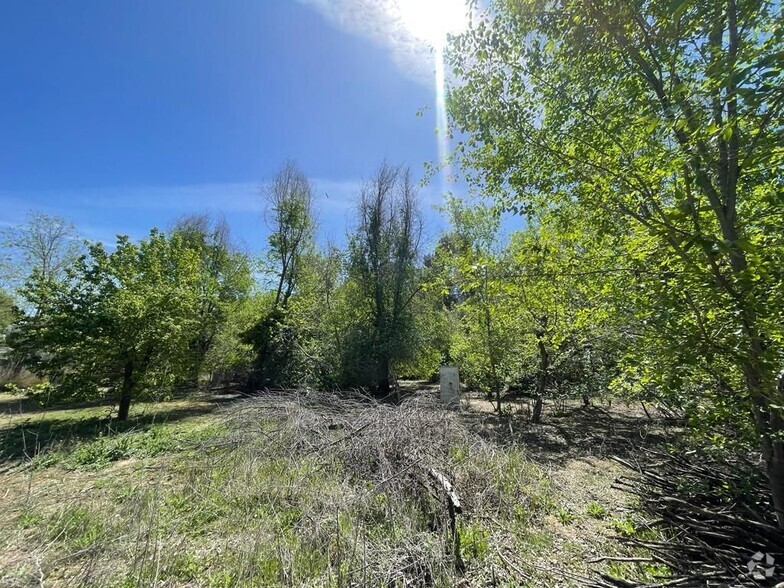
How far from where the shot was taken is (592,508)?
4086mm

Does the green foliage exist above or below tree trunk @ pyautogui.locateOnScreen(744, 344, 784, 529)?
above

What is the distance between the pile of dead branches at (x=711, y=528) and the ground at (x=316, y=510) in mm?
280

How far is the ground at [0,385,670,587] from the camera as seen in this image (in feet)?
9.45

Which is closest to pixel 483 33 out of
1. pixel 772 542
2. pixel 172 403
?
pixel 772 542

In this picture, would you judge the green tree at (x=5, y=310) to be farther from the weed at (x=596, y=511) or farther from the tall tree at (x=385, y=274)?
the weed at (x=596, y=511)

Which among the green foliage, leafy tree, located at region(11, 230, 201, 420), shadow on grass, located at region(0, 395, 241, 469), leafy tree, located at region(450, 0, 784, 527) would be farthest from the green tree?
leafy tree, located at region(450, 0, 784, 527)

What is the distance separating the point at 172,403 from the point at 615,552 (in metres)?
14.2

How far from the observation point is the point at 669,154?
228 cm

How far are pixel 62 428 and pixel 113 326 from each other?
2576mm

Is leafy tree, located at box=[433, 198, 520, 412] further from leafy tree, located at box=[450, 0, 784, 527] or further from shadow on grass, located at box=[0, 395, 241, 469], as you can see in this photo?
shadow on grass, located at box=[0, 395, 241, 469]

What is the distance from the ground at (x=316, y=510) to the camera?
288 centimetres

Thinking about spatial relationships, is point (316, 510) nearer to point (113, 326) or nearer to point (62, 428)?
point (113, 326)

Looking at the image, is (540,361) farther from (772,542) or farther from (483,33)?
(483,33)

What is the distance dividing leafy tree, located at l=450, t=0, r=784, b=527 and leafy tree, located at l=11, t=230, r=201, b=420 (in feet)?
29.5
